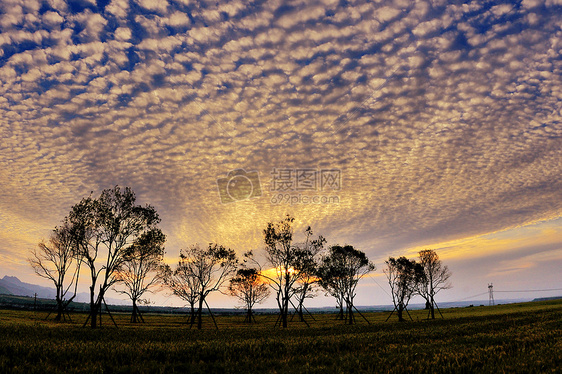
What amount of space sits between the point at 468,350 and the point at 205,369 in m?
10.9

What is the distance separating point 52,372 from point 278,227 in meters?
59.0

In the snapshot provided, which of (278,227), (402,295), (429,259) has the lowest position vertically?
(402,295)

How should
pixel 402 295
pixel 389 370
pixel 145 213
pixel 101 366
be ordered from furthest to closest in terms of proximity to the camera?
pixel 402 295, pixel 145 213, pixel 101 366, pixel 389 370

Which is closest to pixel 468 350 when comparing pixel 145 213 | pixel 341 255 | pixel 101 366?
pixel 101 366

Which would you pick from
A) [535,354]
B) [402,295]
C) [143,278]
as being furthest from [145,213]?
[402,295]

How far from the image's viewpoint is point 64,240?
2682 inches

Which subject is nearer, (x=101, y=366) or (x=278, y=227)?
(x=101, y=366)

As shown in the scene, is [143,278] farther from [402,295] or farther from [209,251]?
[402,295]

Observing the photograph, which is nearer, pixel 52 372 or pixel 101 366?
pixel 52 372

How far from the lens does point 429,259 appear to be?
299 feet

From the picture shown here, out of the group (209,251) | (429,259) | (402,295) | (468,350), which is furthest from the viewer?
(429,259)

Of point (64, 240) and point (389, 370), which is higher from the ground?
point (64, 240)

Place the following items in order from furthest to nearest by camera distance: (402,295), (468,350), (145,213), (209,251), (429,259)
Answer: (429,259)
(402,295)
(209,251)
(145,213)
(468,350)

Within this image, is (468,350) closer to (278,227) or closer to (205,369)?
(205,369)
